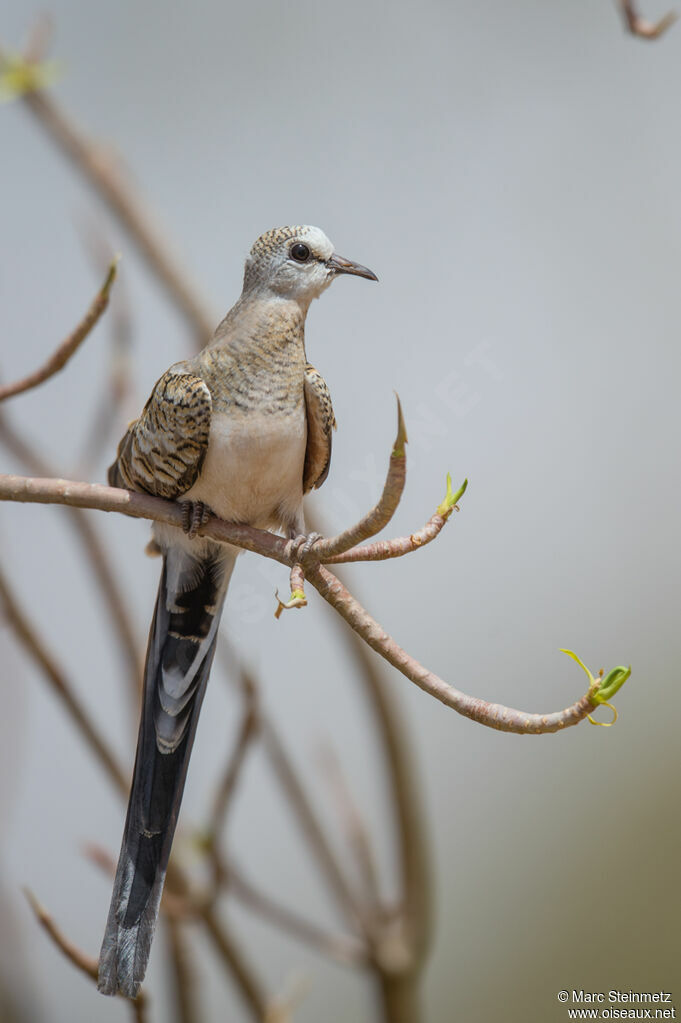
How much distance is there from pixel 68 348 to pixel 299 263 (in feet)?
1.74

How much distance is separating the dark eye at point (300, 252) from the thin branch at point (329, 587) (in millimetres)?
574

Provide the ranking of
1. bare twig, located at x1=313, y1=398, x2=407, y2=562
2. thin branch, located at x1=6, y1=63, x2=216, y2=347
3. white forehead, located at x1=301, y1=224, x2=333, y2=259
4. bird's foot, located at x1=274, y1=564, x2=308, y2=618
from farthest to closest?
thin branch, located at x1=6, y1=63, x2=216, y2=347 → white forehead, located at x1=301, y1=224, x2=333, y2=259 → bird's foot, located at x1=274, y1=564, x2=308, y2=618 → bare twig, located at x1=313, y1=398, x2=407, y2=562

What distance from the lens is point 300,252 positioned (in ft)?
6.42

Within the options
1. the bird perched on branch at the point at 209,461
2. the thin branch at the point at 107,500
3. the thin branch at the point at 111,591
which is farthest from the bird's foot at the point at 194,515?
the thin branch at the point at 111,591

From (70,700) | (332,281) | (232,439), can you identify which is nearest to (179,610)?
(232,439)

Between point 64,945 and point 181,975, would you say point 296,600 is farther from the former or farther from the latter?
point 181,975

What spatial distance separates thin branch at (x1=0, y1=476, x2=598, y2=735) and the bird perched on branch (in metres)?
0.14

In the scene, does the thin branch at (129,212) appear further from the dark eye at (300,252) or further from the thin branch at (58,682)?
the thin branch at (58,682)

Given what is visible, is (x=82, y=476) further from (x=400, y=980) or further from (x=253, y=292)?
(x=400, y=980)

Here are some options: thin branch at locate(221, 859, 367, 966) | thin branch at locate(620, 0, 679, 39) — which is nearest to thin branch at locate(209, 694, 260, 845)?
thin branch at locate(221, 859, 367, 966)

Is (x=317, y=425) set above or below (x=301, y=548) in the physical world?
above

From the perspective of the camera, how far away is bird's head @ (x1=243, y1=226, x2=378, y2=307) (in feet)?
6.40

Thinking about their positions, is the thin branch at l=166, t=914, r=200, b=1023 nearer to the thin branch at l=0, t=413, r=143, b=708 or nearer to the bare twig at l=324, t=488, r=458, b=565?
the thin branch at l=0, t=413, r=143, b=708

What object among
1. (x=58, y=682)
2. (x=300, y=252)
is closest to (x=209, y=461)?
(x=300, y=252)
